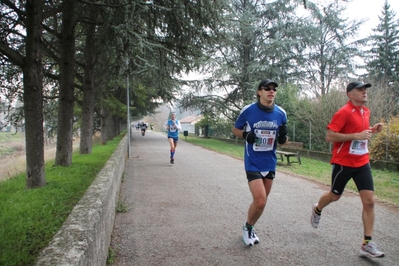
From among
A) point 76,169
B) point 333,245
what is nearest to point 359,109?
point 333,245

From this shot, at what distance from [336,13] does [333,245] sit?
83.0 ft

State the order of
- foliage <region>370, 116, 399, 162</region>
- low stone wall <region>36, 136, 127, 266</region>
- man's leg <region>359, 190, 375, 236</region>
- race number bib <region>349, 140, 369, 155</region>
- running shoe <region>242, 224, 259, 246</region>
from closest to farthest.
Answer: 1. low stone wall <region>36, 136, 127, 266</region>
2. man's leg <region>359, 190, 375, 236</region>
3. race number bib <region>349, 140, 369, 155</region>
4. running shoe <region>242, 224, 259, 246</region>
5. foliage <region>370, 116, 399, 162</region>

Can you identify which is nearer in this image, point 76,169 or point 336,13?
point 76,169

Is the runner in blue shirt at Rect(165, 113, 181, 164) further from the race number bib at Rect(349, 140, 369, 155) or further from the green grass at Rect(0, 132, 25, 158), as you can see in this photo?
the green grass at Rect(0, 132, 25, 158)

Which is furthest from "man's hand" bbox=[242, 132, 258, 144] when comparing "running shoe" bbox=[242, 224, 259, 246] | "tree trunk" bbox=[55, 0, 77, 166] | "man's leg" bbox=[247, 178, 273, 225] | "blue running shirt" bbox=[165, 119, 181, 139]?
"blue running shirt" bbox=[165, 119, 181, 139]

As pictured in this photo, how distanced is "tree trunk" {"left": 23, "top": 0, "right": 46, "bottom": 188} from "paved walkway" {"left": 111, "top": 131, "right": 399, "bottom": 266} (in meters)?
1.67

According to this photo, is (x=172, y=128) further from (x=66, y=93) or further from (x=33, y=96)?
(x=33, y=96)

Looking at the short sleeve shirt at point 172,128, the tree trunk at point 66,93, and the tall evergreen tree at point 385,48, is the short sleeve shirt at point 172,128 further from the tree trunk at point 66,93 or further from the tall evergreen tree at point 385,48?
the tall evergreen tree at point 385,48

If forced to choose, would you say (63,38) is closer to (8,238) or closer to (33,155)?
(33,155)

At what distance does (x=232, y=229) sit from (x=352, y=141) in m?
1.92

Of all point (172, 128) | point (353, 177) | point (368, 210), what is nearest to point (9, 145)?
point (172, 128)

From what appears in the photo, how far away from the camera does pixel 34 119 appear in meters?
5.61

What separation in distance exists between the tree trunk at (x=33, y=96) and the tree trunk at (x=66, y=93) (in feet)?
8.55

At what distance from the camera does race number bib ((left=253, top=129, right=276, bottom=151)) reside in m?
3.67
